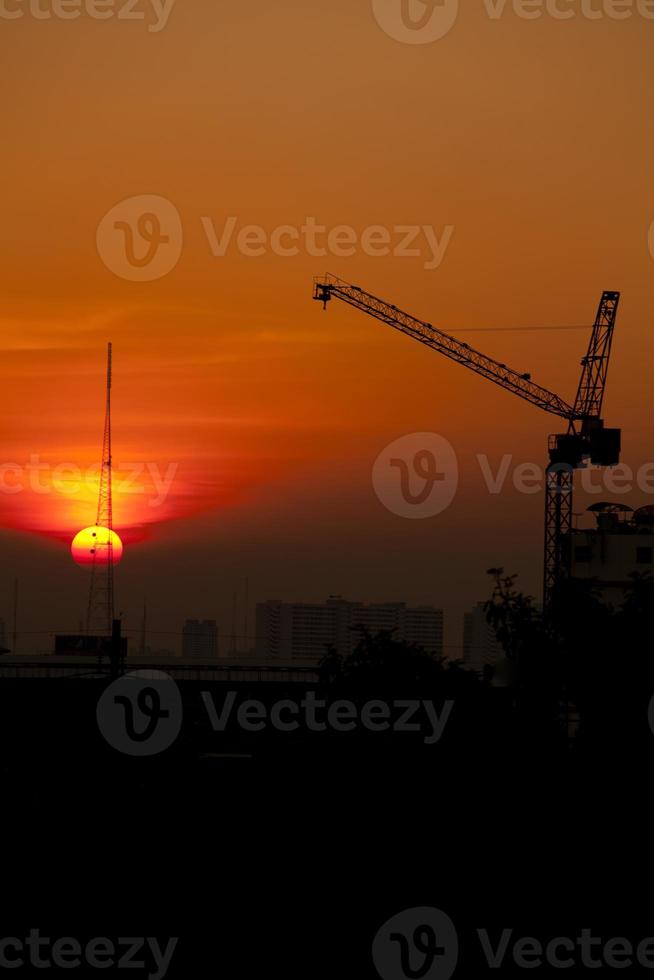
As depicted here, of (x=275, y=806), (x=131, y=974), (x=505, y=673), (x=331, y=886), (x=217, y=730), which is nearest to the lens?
(x=131, y=974)

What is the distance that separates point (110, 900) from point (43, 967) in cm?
199

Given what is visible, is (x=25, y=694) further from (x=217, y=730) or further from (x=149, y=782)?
(x=149, y=782)

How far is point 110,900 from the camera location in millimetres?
20172

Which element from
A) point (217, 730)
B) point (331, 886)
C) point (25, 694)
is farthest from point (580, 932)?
point (25, 694)

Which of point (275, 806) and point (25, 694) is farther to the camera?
point (25, 694)

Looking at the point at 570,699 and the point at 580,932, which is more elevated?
the point at 570,699

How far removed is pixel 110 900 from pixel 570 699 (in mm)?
9691

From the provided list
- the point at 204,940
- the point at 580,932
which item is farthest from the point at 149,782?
the point at 580,932

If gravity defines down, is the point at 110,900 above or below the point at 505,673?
below

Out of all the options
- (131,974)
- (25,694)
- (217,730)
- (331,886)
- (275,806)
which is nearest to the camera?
(131,974)

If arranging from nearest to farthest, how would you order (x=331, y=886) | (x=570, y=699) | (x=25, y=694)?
(x=331, y=886) < (x=570, y=699) < (x=25, y=694)

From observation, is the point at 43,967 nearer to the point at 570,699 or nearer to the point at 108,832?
the point at 108,832

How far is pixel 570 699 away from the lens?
2553 cm

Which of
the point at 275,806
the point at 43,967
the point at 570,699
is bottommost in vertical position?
the point at 43,967
